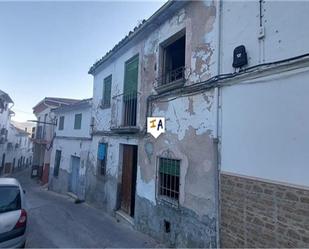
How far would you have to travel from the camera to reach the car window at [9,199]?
15.3ft

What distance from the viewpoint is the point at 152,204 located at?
6312 mm

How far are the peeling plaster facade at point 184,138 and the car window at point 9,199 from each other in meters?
Answer: 3.15

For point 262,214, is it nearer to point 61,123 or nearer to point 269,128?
point 269,128

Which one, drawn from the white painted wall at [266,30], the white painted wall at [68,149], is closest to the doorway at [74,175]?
the white painted wall at [68,149]

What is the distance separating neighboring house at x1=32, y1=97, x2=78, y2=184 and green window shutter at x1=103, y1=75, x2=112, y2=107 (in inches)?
384

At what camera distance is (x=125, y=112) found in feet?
27.6

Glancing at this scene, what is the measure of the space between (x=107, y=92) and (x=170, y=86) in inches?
186

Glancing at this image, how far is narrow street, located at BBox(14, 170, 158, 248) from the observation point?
5863 millimetres

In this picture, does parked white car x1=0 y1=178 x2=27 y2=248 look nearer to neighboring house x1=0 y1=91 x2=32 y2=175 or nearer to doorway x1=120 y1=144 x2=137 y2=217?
doorway x1=120 y1=144 x2=137 y2=217

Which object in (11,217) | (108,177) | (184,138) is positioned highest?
(184,138)

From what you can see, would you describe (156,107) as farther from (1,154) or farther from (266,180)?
(1,154)

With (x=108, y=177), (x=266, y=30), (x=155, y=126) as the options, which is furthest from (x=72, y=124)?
(x=266, y=30)

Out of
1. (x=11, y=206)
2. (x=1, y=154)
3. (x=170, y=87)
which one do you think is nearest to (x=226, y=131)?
(x=170, y=87)

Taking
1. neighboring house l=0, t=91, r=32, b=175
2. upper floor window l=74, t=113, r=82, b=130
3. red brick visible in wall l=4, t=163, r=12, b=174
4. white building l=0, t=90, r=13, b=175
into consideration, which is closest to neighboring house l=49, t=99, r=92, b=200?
upper floor window l=74, t=113, r=82, b=130
